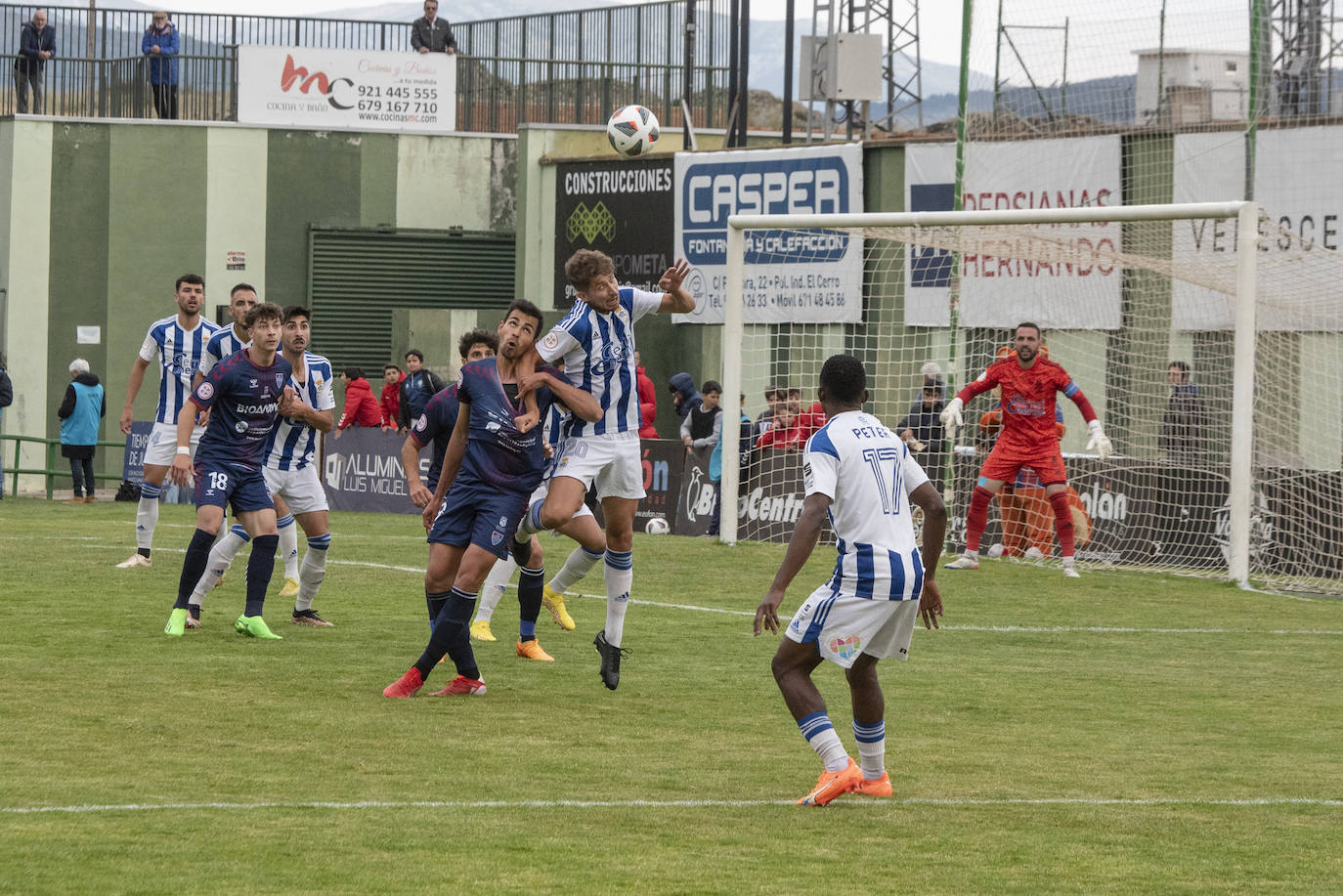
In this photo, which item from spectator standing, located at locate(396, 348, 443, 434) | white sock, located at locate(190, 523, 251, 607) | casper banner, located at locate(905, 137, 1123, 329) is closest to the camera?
white sock, located at locate(190, 523, 251, 607)

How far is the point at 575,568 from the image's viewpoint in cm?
1114

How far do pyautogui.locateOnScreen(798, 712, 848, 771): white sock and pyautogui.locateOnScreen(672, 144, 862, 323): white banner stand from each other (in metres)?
17.0

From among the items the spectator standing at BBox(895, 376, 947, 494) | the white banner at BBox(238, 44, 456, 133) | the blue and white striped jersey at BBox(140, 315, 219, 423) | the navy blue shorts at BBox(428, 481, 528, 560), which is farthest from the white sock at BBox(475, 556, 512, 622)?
the white banner at BBox(238, 44, 456, 133)

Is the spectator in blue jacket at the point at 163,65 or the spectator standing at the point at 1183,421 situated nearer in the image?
the spectator standing at the point at 1183,421

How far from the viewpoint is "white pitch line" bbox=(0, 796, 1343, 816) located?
635 cm

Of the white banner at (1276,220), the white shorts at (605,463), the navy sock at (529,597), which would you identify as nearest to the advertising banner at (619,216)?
the white banner at (1276,220)

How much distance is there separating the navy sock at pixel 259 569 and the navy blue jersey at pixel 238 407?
44 cm

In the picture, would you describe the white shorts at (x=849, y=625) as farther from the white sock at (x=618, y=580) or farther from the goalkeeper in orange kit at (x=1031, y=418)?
the goalkeeper in orange kit at (x=1031, y=418)

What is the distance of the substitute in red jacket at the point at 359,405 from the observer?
25.2 m

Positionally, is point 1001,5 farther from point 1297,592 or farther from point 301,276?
point 301,276

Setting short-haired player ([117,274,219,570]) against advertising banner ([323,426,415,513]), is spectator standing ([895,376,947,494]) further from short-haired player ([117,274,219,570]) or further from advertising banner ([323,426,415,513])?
advertising banner ([323,426,415,513])

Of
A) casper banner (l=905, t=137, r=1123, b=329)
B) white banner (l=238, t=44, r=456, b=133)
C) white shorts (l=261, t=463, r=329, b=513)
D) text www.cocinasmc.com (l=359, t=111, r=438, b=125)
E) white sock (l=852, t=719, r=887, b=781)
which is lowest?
white sock (l=852, t=719, r=887, b=781)

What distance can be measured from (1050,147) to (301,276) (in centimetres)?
1581

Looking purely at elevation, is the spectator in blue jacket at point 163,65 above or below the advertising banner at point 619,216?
above
